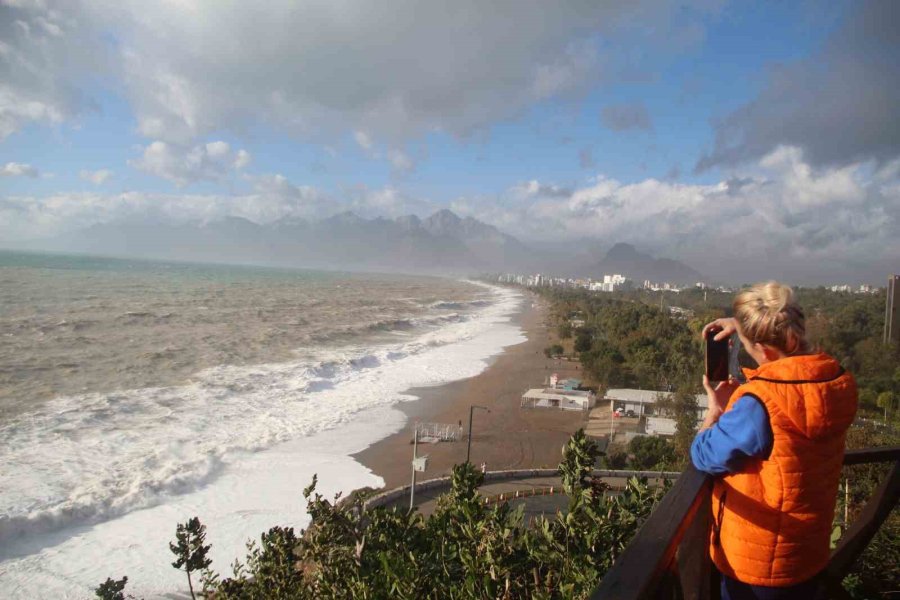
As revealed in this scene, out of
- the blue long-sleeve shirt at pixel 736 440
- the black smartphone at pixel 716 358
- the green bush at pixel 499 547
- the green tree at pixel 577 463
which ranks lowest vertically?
the green bush at pixel 499 547

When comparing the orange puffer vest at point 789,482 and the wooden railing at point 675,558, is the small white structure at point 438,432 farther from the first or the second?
the orange puffer vest at point 789,482

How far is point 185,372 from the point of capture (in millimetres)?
27125

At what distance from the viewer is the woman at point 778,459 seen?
1.25 m

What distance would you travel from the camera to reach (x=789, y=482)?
1.29 meters

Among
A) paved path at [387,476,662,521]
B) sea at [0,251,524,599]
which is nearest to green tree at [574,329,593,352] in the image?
sea at [0,251,524,599]

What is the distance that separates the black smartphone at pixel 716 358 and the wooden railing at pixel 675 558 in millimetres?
341

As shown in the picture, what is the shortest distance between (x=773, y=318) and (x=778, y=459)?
14.9 inches

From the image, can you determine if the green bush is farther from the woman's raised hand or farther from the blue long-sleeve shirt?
the woman's raised hand

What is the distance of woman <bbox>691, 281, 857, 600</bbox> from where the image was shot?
125 cm

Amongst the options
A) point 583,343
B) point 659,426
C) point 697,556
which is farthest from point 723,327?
point 583,343

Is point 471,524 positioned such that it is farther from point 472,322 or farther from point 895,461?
point 472,322

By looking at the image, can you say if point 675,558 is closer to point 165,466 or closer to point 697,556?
point 697,556

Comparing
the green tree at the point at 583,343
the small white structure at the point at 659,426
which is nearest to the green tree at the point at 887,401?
the small white structure at the point at 659,426

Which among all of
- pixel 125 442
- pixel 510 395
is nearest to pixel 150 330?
pixel 125 442
